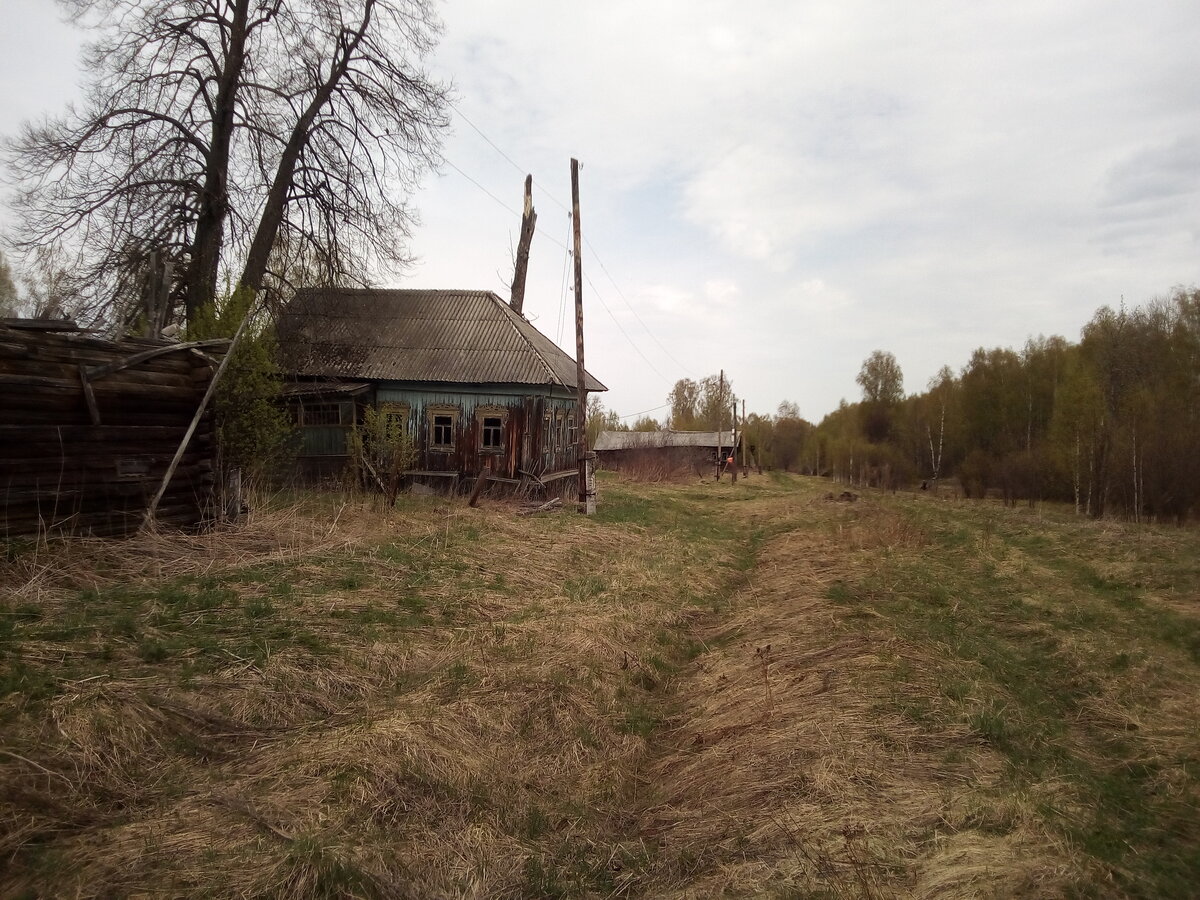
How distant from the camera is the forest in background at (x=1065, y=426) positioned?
25141 millimetres

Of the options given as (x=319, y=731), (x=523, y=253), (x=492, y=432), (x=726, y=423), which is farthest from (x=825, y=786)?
(x=726, y=423)

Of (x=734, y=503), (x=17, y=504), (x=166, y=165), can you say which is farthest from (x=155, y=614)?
(x=734, y=503)

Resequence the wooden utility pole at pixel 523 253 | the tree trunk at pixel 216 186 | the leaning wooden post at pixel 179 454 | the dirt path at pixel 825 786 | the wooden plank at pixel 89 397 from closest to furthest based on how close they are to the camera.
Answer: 1. the dirt path at pixel 825 786
2. the wooden plank at pixel 89 397
3. the leaning wooden post at pixel 179 454
4. the tree trunk at pixel 216 186
5. the wooden utility pole at pixel 523 253

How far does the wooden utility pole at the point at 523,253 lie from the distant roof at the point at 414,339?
600 centimetres

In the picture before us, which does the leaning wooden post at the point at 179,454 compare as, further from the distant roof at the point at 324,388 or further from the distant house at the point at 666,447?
the distant house at the point at 666,447

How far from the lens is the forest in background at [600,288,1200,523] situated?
82.5ft

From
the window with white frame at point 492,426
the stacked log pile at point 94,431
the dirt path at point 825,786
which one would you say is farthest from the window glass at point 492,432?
the dirt path at point 825,786

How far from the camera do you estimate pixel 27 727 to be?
4035mm

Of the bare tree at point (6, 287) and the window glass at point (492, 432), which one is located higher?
the bare tree at point (6, 287)

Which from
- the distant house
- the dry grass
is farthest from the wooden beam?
the distant house

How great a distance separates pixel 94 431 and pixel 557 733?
6.65m

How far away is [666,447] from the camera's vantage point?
157 feet

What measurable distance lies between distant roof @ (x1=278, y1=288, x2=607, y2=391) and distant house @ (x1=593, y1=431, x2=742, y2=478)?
81.1ft

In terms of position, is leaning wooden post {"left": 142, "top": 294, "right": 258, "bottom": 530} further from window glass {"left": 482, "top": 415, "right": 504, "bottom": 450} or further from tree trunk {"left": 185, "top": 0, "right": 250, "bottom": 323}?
window glass {"left": 482, "top": 415, "right": 504, "bottom": 450}
